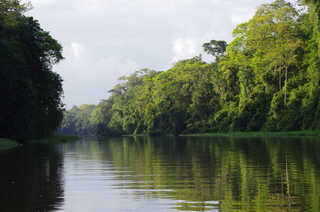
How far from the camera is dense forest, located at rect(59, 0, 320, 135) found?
63219 mm

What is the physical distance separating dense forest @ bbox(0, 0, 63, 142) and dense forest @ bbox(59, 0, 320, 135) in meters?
11.2

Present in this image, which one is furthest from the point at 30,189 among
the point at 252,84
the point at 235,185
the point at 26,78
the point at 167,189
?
the point at 252,84

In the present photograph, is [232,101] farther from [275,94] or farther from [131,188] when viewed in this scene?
[131,188]

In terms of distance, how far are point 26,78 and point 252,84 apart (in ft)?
141

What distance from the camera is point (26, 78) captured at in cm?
4259

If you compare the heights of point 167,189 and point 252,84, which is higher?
point 252,84

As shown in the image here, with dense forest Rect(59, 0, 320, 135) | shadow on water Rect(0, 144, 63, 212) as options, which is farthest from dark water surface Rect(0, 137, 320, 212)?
dense forest Rect(59, 0, 320, 135)

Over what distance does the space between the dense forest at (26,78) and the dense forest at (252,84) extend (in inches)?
442

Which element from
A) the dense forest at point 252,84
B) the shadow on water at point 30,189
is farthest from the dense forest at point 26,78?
the shadow on water at point 30,189

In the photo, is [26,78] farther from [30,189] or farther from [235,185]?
[235,185]

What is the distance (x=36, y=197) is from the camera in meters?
10.1

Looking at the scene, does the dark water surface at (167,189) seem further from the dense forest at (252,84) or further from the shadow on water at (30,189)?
the dense forest at (252,84)

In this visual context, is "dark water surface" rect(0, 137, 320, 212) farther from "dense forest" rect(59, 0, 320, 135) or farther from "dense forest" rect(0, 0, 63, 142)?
"dense forest" rect(59, 0, 320, 135)

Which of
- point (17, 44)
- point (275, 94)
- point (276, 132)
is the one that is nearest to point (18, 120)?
point (17, 44)
